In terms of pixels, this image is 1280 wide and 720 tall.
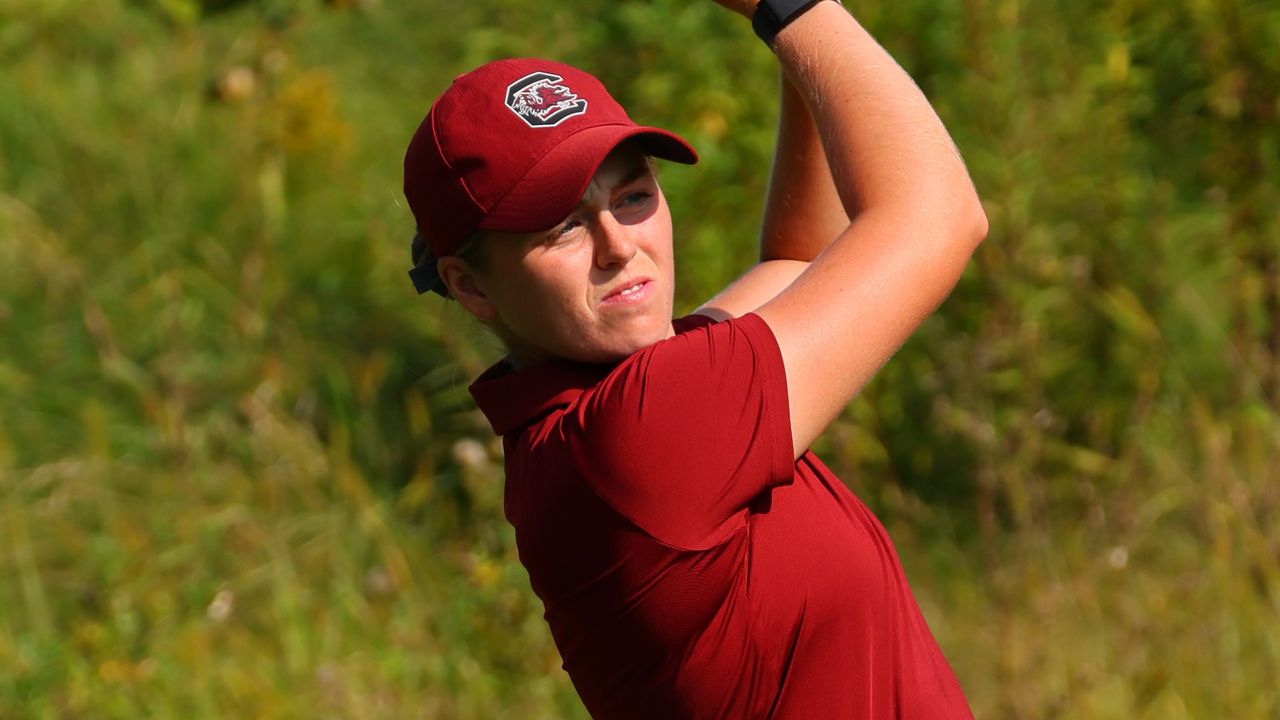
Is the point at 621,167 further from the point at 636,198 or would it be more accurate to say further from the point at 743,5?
the point at 743,5

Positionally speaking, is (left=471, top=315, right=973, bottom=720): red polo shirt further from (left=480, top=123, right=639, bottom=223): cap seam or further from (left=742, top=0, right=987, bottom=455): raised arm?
(left=480, top=123, right=639, bottom=223): cap seam

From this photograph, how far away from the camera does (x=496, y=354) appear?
182 inches

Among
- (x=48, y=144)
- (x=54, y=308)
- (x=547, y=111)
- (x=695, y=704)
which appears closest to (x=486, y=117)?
(x=547, y=111)

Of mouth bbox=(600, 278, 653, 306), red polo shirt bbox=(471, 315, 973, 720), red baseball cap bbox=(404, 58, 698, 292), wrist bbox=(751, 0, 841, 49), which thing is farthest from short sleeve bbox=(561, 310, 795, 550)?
wrist bbox=(751, 0, 841, 49)

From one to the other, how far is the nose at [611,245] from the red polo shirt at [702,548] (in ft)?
0.39

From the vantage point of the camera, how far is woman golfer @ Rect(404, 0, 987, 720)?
1.69 meters

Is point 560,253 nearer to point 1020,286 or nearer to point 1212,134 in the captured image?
point 1020,286

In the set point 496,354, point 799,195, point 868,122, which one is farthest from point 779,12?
point 496,354

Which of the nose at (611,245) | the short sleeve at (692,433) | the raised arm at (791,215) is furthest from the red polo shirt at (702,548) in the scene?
the raised arm at (791,215)

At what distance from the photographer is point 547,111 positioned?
1.81m

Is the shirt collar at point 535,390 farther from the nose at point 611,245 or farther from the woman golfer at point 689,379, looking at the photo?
the nose at point 611,245

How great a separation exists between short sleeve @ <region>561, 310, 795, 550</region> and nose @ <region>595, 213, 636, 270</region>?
0.46ft

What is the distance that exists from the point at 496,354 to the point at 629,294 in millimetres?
2830

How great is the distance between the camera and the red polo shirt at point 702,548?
168 centimetres
